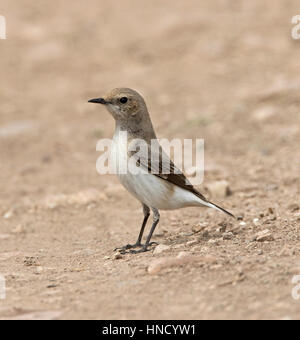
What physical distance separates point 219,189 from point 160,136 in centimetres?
320

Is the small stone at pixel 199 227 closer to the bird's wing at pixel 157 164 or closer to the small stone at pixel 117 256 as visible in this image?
the bird's wing at pixel 157 164

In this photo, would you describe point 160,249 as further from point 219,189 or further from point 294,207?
point 219,189

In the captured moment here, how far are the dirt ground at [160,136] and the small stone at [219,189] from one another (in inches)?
4.0

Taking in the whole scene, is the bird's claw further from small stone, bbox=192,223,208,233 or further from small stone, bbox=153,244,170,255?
small stone, bbox=192,223,208,233

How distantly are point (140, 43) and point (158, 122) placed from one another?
4084 millimetres

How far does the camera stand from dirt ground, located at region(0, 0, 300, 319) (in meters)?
5.26

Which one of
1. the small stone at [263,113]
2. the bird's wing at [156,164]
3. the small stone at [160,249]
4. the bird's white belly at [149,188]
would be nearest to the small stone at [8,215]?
the bird's white belly at [149,188]

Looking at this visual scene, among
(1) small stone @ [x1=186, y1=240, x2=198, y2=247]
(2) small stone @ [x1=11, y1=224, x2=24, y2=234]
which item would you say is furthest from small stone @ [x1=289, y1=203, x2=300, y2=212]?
(2) small stone @ [x1=11, y1=224, x2=24, y2=234]

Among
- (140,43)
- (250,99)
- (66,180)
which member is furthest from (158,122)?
(140,43)

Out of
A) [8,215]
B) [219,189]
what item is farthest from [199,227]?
[8,215]

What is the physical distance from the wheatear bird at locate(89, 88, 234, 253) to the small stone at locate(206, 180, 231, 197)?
1.88m

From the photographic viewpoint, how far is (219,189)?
8.97 metres

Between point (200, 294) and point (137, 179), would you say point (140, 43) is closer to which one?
point (137, 179)

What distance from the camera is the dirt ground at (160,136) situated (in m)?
5.26
